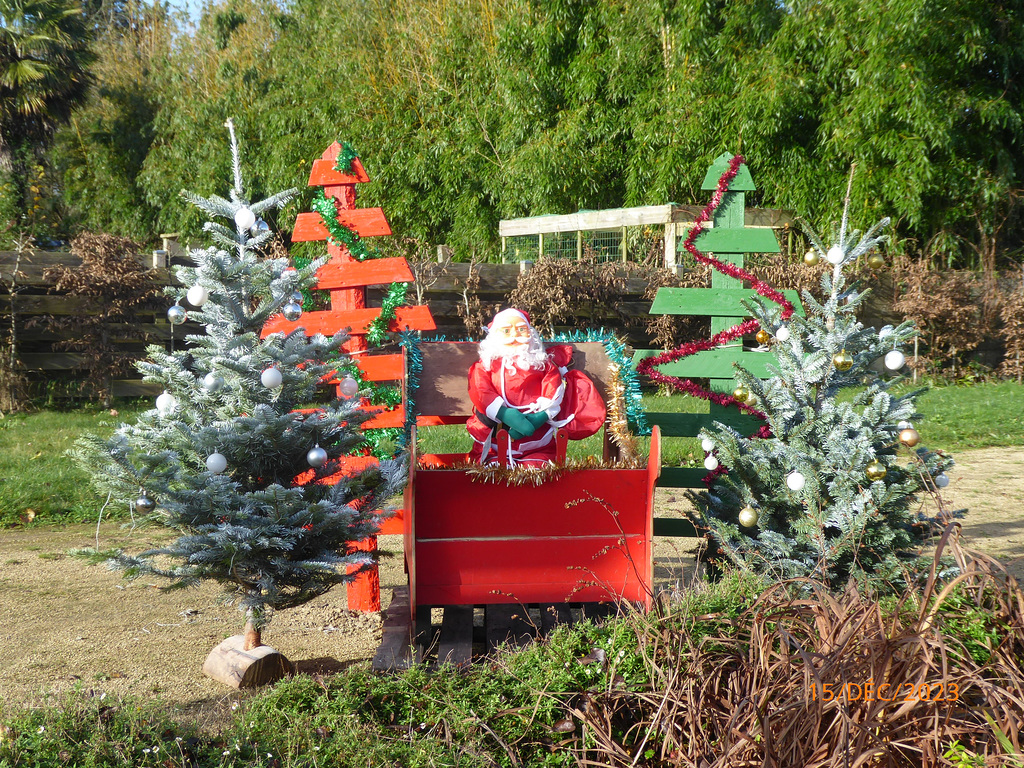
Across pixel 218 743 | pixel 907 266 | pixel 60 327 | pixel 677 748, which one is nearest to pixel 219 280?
pixel 218 743

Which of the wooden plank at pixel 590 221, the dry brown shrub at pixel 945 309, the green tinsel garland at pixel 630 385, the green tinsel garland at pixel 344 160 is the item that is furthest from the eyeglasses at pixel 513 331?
the dry brown shrub at pixel 945 309

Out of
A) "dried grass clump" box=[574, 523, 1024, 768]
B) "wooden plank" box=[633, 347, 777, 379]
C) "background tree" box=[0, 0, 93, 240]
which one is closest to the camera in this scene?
"dried grass clump" box=[574, 523, 1024, 768]

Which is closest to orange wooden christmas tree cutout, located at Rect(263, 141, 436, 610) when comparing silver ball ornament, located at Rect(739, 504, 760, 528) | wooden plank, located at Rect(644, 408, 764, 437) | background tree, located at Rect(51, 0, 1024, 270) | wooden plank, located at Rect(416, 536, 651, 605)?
wooden plank, located at Rect(416, 536, 651, 605)

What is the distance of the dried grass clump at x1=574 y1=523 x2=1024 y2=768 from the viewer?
7.10 feet

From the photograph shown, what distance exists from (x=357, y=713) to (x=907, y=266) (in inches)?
527

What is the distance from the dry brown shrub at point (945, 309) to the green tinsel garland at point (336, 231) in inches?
439

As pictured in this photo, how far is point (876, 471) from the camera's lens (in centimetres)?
388

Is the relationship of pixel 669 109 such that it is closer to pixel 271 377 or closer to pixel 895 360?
pixel 895 360

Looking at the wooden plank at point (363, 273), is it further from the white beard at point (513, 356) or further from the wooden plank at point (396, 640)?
the wooden plank at point (396, 640)

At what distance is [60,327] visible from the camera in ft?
33.4

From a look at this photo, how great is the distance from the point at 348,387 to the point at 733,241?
92.4 inches

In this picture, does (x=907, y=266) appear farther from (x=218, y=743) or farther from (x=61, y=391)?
(x=218, y=743)

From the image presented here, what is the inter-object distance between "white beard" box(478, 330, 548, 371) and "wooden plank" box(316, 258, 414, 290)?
562 millimetres
